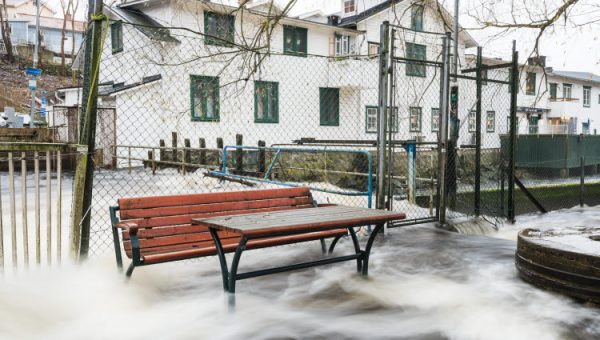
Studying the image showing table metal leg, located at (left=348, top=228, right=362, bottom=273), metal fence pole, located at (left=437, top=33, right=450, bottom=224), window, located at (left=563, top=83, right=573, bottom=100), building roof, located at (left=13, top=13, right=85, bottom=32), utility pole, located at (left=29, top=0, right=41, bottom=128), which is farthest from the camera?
building roof, located at (left=13, top=13, right=85, bottom=32)

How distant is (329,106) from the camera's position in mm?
26000

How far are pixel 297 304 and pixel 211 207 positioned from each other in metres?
1.25

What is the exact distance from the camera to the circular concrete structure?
4.41 meters

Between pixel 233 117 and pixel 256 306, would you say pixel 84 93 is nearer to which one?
pixel 256 306

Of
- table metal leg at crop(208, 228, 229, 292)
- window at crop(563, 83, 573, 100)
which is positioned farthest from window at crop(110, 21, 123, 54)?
window at crop(563, 83, 573, 100)

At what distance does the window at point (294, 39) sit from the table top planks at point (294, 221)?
67.7 ft

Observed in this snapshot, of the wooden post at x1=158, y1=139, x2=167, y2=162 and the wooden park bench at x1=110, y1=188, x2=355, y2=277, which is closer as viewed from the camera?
the wooden park bench at x1=110, y1=188, x2=355, y2=277

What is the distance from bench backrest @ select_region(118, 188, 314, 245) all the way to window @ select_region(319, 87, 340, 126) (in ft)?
66.0

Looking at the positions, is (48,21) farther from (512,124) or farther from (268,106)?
(512,124)

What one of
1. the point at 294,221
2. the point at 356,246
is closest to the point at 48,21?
the point at 356,246

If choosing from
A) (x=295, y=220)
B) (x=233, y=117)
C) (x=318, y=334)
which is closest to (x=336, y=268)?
(x=295, y=220)

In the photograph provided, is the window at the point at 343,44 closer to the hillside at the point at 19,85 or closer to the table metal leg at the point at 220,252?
the hillside at the point at 19,85

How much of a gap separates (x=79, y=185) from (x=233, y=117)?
58.1 ft

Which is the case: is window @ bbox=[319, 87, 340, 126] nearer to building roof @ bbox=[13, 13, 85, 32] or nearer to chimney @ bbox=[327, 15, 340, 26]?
chimney @ bbox=[327, 15, 340, 26]
